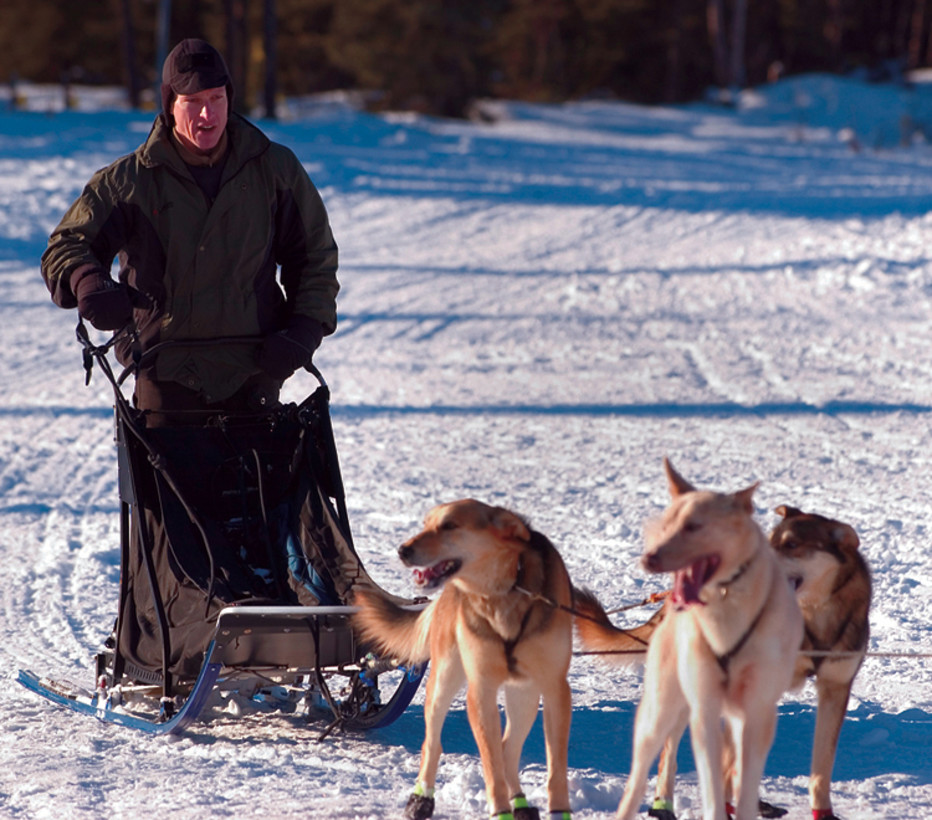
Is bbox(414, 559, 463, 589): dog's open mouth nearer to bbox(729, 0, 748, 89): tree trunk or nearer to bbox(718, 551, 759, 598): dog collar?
bbox(718, 551, 759, 598): dog collar

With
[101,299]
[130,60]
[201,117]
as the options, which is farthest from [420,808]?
[130,60]

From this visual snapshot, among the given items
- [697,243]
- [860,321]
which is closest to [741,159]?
[697,243]

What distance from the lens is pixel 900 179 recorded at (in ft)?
57.5

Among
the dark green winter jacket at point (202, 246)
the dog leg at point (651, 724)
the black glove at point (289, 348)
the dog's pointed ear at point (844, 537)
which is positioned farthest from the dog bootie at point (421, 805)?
the dark green winter jacket at point (202, 246)

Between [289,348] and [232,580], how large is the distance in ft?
2.27

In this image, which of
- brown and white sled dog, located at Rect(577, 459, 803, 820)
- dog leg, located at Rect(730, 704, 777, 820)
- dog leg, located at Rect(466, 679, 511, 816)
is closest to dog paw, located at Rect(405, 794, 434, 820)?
dog leg, located at Rect(466, 679, 511, 816)

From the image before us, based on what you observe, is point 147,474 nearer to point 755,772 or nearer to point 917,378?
point 755,772

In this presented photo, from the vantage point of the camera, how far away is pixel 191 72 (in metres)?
3.46

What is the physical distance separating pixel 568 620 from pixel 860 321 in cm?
781

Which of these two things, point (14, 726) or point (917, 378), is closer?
point (14, 726)

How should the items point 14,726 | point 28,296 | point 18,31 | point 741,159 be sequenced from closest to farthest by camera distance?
point 14,726
point 28,296
point 741,159
point 18,31

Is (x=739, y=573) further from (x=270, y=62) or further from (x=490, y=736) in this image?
(x=270, y=62)

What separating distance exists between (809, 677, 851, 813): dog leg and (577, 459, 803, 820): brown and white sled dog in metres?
0.43

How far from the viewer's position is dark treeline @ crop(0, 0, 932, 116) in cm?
3456
